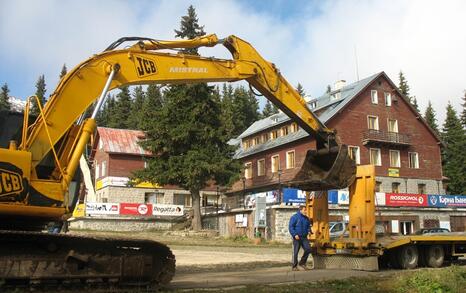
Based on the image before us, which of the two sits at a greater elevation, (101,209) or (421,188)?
(421,188)

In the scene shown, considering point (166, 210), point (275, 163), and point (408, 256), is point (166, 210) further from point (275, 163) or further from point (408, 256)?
point (408, 256)

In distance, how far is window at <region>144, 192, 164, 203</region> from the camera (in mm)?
57219

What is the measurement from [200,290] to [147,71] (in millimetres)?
4594

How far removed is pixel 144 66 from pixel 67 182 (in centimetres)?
323

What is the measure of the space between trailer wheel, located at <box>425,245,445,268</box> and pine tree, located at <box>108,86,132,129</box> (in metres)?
82.6

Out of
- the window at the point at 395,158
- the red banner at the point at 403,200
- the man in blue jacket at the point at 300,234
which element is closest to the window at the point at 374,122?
the window at the point at 395,158

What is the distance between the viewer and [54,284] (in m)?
9.22

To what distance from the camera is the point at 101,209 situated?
147 feet

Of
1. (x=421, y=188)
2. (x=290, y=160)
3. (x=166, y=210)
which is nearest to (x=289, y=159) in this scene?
(x=290, y=160)

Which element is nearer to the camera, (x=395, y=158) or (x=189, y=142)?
(x=189, y=142)

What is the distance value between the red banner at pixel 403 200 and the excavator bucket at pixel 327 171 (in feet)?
93.1

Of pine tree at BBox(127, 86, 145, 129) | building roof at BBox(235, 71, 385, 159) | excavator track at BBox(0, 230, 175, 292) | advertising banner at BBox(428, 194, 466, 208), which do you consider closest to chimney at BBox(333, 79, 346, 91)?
building roof at BBox(235, 71, 385, 159)

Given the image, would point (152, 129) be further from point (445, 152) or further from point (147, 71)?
point (445, 152)

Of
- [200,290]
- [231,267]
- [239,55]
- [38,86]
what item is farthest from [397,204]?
[38,86]
